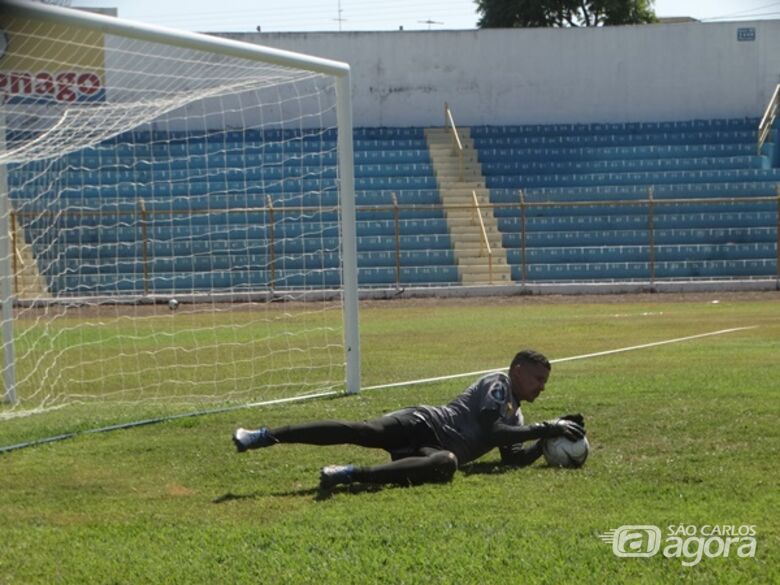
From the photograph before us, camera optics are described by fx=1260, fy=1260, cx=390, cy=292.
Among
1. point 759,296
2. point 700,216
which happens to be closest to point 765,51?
point 700,216

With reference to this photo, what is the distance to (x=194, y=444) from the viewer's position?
372 inches

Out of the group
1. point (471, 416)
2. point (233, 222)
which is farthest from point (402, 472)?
point (233, 222)

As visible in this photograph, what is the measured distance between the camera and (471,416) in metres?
8.20

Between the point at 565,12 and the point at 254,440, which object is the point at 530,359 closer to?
the point at 254,440

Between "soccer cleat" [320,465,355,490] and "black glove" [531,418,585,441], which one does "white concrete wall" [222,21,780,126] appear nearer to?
"black glove" [531,418,585,441]

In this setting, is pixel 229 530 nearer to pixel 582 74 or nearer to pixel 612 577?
pixel 612 577

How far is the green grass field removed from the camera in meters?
5.78

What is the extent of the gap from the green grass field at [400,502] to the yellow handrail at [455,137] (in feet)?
82.9

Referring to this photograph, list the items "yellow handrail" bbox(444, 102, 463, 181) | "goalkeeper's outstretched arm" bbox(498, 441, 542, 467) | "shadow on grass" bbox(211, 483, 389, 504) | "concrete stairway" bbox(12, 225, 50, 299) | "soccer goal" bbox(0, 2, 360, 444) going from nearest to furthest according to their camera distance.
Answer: "shadow on grass" bbox(211, 483, 389, 504)
"goalkeeper's outstretched arm" bbox(498, 441, 542, 467)
"soccer goal" bbox(0, 2, 360, 444)
"concrete stairway" bbox(12, 225, 50, 299)
"yellow handrail" bbox(444, 102, 463, 181)

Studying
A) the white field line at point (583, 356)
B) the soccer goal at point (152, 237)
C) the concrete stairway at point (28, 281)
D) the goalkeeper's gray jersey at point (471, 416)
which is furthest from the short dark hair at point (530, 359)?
the concrete stairway at point (28, 281)

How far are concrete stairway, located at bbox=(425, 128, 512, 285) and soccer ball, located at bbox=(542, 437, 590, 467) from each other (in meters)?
23.9

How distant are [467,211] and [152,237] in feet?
30.5

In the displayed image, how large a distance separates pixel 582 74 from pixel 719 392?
31.2 m

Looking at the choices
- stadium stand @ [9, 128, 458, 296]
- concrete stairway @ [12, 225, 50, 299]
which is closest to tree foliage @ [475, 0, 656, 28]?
stadium stand @ [9, 128, 458, 296]
